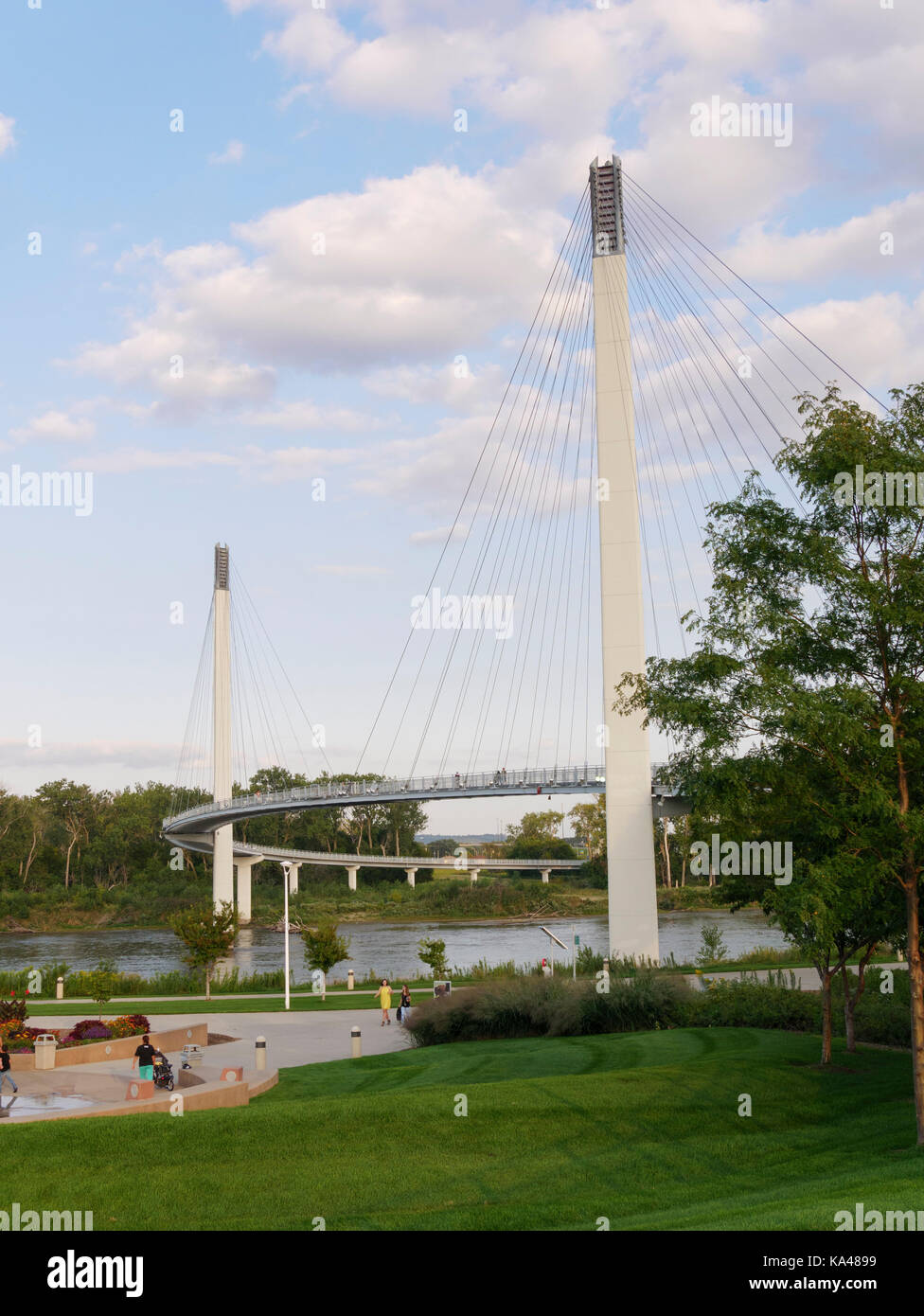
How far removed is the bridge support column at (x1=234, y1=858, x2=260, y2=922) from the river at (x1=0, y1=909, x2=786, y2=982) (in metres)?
4.56

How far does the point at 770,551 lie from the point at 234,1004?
2487cm

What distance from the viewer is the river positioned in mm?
52125

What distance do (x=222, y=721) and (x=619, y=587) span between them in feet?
167

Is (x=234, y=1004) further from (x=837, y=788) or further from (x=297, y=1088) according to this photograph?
(x=837, y=788)

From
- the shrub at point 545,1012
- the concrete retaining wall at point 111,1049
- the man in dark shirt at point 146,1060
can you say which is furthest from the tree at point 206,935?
the man in dark shirt at point 146,1060

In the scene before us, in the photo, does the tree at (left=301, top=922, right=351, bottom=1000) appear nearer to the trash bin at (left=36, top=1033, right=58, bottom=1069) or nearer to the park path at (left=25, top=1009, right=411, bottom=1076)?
the park path at (left=25, top=1009, right=411, bottom=1076)

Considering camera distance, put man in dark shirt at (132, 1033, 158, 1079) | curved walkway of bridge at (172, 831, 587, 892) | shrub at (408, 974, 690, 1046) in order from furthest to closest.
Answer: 1. curved walkway of bridge at (172, 831, 587, 892)
2. shrub at (408, 974, 690, 1046)
3. man in dark shirt at (132, 1033, 158, 1079)

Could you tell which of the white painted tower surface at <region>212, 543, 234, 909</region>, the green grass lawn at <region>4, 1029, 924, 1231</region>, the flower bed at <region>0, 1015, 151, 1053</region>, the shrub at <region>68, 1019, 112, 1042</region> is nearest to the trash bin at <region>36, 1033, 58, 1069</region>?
the flower bed at <region>0, 1015, 151, 1053</region>

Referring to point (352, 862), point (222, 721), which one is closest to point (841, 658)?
point (222, 721)

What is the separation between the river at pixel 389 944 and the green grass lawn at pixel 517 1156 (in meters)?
28.6

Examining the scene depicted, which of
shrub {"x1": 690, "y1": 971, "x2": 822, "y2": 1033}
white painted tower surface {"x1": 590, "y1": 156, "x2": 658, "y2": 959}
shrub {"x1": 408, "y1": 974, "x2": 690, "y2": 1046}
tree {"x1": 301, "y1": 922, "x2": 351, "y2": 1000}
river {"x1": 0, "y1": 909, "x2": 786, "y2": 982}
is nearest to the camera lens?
shrub {"x1": 408, "y1": 974, "x2": 690, "y2": 1046}

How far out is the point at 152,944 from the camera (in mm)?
70750

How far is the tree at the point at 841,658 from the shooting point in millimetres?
13352
